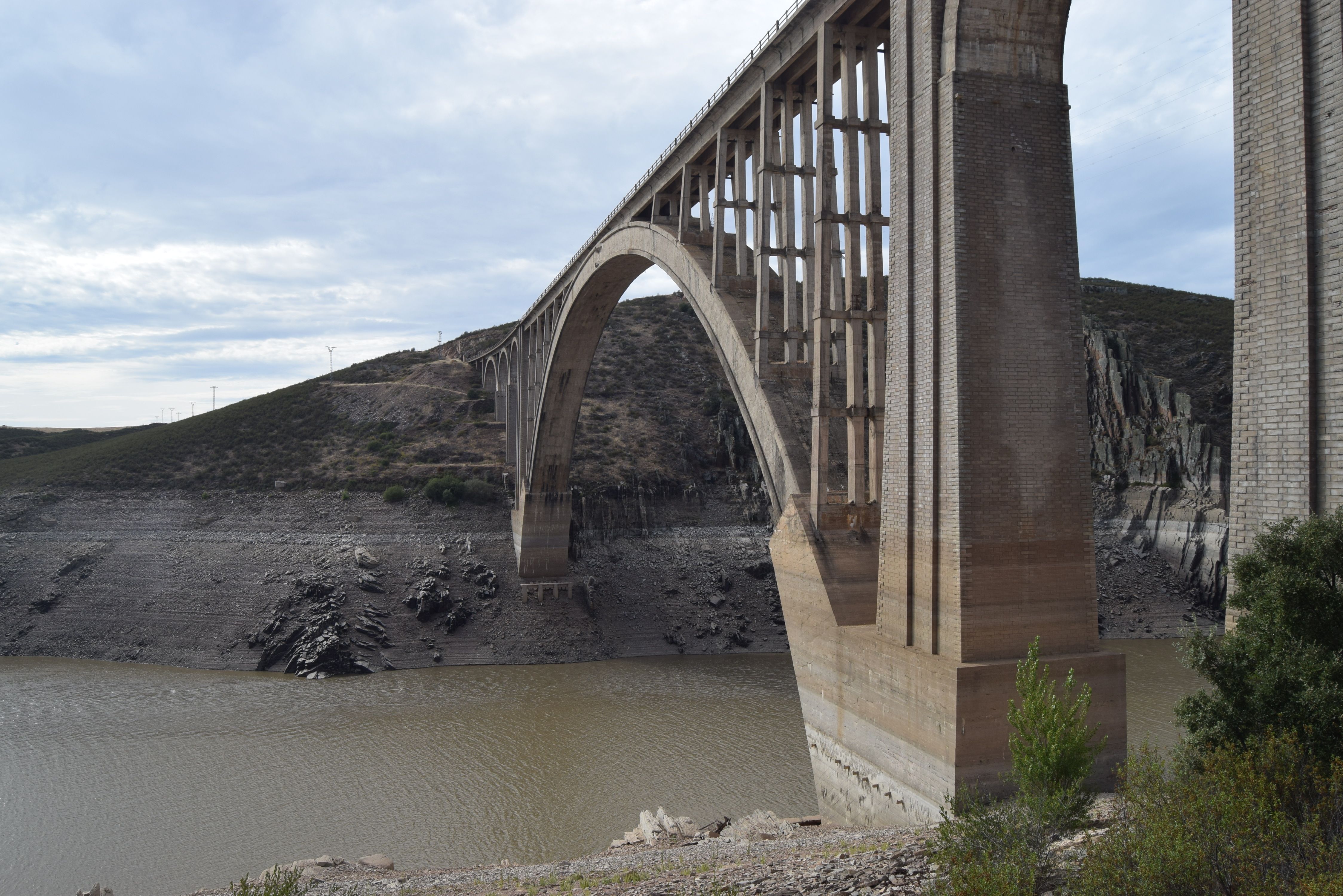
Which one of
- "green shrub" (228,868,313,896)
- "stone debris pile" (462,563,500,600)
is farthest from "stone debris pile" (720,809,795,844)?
"stone debris pile" (462,563,500,600)

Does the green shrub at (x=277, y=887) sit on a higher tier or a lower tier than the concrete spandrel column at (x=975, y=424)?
lower

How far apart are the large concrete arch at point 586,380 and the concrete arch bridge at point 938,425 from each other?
1.74 feet

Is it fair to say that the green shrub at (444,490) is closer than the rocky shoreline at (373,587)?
No

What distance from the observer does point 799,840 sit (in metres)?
10.9

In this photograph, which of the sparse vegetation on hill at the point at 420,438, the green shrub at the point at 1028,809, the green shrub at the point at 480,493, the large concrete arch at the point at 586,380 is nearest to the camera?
the green shrub at the point at 1028,809

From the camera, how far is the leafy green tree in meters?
6.59

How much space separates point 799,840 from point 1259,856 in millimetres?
6122

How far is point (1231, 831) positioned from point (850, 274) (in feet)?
32.8

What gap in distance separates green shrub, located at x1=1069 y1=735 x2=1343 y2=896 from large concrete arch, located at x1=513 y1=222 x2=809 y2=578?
8.14 meters

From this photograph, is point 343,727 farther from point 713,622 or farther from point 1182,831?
point 1182,831

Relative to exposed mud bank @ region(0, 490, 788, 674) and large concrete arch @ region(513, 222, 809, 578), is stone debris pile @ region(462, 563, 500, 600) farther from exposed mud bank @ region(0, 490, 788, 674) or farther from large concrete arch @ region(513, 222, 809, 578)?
large concrete arch @ region(513, 222, 809, 578)

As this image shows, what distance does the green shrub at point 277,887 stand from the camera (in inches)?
293

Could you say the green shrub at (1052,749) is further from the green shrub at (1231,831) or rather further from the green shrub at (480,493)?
the green shrub at (480,493)

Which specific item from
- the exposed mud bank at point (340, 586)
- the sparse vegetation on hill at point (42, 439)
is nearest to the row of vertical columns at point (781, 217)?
the exposed mud bank at point (340, 586)
